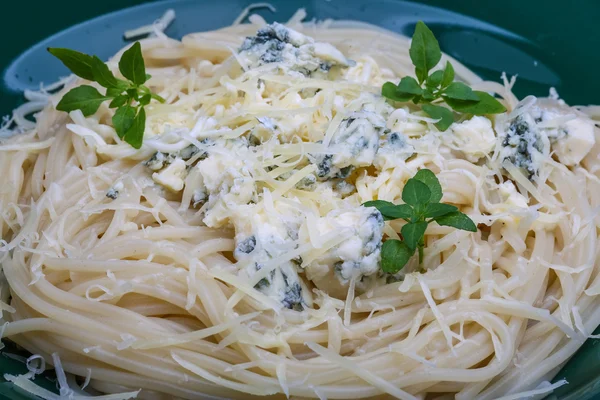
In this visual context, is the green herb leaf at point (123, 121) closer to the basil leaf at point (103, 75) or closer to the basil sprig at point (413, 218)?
the basil leaf at point (103, 75)

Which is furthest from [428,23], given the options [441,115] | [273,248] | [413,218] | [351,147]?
[273,248]

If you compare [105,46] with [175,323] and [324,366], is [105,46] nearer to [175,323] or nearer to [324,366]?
[175,323]

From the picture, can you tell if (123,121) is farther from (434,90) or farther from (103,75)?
(434,90)

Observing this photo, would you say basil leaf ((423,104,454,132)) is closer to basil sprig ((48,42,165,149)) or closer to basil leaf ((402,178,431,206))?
basil leaf ((402,178,431,206))

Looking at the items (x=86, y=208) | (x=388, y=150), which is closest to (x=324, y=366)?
(x=388, y=150)

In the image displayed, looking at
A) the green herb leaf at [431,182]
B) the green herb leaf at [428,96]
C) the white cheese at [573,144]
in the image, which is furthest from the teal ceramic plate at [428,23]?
the green herb leaf at [431,182]

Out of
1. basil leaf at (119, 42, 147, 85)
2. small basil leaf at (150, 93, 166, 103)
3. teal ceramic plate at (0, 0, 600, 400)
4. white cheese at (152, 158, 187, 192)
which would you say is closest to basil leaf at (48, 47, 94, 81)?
basil leaf at (119, 42, 147, 85)
